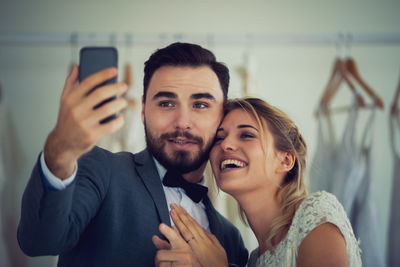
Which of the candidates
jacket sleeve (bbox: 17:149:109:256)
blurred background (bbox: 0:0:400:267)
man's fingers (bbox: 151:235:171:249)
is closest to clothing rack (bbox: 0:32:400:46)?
blurred background (bbox: 0:0:400:267)

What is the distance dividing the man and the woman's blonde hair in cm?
9

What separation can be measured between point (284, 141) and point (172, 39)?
1.90ft

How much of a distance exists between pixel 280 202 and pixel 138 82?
114 centimetres

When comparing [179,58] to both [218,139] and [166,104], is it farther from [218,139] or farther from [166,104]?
[218,139]

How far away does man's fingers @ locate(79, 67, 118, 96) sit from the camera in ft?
1.87

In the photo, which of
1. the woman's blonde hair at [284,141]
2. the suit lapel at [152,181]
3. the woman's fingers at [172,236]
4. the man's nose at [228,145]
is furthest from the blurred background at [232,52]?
the woman's fingers at [172,236]

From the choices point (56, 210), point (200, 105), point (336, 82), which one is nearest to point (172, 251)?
point (56, 210)

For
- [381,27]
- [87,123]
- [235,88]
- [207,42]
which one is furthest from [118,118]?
[381,27]

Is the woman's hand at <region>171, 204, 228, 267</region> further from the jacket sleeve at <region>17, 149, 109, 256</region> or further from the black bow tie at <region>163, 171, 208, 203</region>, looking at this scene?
the jacket sleeve at <region>17, 149, 109, 256</region>

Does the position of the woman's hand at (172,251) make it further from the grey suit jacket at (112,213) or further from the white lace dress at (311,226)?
the white lace dress at (311,226)

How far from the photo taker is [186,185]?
3.37 feet

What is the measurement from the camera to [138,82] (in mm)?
1986

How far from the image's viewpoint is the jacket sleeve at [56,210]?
2.05 feet

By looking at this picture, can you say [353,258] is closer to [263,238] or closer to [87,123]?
[263,238]
